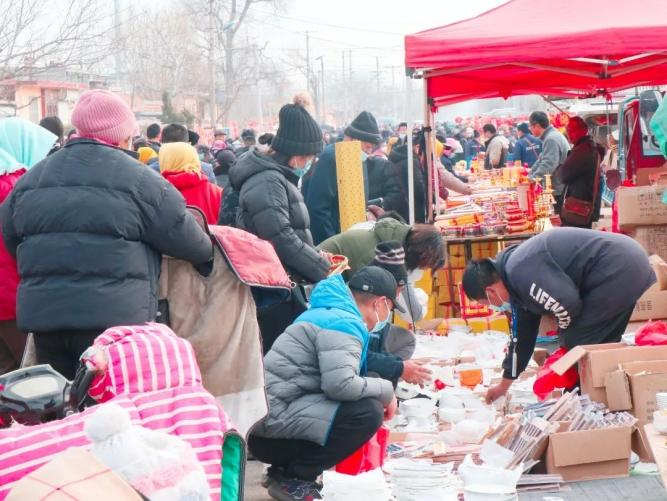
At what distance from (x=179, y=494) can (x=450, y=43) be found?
20.5 ft

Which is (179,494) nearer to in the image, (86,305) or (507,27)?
(86,305)

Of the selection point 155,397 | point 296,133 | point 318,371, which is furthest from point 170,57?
point 155,397

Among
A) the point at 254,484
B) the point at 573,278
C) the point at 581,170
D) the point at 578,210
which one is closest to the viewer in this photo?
the point at 573,278

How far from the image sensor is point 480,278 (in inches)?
211

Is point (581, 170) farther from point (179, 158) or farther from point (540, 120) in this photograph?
point (179, 158)

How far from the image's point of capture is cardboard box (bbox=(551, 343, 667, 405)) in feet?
16.6

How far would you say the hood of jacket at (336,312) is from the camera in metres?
4.86

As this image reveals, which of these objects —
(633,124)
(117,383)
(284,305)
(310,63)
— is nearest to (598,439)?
(284,305)

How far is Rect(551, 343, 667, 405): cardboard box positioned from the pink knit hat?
7.90 ft

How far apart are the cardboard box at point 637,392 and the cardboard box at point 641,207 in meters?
3.79

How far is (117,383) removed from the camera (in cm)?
259

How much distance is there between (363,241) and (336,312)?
5.60ft

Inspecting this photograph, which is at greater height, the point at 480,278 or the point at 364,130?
the point at 364,130

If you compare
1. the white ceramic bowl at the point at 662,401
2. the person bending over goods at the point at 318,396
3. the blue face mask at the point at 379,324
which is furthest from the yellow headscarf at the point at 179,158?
the white ceramic bowl at the point at 662,401
